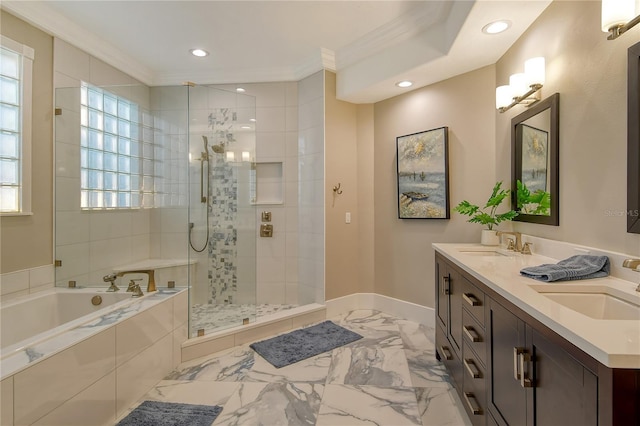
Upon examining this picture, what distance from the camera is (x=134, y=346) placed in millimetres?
1872

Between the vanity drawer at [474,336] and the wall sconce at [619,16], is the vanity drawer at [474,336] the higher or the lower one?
the lower one

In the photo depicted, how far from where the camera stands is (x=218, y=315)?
8.87ft

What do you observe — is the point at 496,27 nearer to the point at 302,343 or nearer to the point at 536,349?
the point at 536,349

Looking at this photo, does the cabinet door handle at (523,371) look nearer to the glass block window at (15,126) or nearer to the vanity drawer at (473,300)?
the vanity drawer at (473,300)

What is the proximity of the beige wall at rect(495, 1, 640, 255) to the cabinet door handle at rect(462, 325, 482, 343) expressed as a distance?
70cm

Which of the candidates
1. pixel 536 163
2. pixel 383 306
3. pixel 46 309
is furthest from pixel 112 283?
pixel 536 163

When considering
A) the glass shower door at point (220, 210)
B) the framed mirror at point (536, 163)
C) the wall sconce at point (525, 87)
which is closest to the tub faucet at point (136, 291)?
the glass shower door at point (220, 210)

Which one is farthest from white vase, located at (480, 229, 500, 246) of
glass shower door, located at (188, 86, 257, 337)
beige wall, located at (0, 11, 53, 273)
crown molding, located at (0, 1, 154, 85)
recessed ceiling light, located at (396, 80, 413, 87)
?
crown molding, located at (0, 1, 154, 85)

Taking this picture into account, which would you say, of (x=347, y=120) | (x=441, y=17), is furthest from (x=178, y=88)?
(x=441, y=17)

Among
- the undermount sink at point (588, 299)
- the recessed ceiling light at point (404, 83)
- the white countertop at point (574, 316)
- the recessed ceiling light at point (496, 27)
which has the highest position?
the recessed ceiling light at point (404, 83)

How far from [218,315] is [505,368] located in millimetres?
2242

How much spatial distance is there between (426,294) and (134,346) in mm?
2468

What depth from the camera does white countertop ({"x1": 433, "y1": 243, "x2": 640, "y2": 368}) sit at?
65 centimetres

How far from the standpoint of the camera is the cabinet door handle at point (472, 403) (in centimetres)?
144
